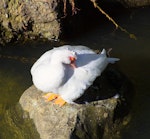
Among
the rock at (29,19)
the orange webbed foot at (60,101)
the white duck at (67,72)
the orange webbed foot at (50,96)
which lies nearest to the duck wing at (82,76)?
the white duck at (67,72)

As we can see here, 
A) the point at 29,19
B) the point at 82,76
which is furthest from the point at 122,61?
the point at 82,76

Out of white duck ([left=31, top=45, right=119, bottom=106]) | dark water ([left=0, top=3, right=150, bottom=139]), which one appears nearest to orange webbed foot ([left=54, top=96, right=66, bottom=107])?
white duck ([left=31, top=45, right=119, bottom=106])

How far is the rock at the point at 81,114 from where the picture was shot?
161 inches

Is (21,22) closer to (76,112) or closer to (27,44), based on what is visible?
(27,44)

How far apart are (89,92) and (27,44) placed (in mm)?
1822

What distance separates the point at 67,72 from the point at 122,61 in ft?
5.45

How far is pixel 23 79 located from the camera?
5.15 meters

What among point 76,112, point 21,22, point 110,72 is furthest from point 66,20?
point 76,112

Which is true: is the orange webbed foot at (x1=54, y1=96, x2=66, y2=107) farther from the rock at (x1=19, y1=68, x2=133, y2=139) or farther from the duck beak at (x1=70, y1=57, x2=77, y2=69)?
the duck beak at (x1=70, y1=57, x2=77, y2=69)

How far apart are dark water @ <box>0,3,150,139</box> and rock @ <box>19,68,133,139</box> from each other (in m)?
0.25

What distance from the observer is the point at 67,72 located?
388 cm

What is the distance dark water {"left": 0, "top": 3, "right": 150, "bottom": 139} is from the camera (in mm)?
4469

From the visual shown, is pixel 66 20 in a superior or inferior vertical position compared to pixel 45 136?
superior

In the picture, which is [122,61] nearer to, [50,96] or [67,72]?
[50,96]
